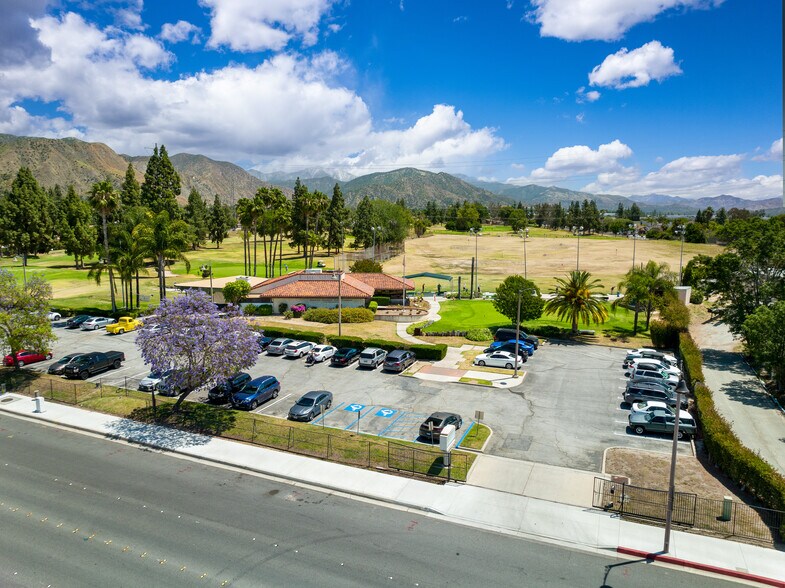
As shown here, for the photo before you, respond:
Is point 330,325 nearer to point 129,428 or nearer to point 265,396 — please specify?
point 265,396

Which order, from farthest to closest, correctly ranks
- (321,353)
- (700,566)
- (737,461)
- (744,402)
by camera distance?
(321,353)
(744,402)
(737,461)
(700,566)

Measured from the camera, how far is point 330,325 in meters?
57.1

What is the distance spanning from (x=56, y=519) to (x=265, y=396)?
49.9 feet

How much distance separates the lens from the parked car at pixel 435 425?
89.2ft

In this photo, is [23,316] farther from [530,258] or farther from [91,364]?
[530,258]

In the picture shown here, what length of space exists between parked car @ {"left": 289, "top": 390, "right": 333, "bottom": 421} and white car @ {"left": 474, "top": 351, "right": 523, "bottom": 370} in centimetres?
1548

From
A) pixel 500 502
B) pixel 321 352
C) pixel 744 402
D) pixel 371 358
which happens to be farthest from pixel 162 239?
pixel 744 402

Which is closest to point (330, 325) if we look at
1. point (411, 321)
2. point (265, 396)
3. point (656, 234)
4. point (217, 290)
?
point (411, 321)

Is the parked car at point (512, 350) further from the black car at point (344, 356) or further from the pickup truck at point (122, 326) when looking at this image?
the pickup truck at point (122, 326)

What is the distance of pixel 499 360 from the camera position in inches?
1646

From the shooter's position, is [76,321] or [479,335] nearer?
[479,335]

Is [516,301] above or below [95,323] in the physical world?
above

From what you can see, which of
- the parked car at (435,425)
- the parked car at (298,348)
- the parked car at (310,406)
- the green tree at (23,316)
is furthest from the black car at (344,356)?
the green tree at (23,316)

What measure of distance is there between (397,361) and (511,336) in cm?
1561
